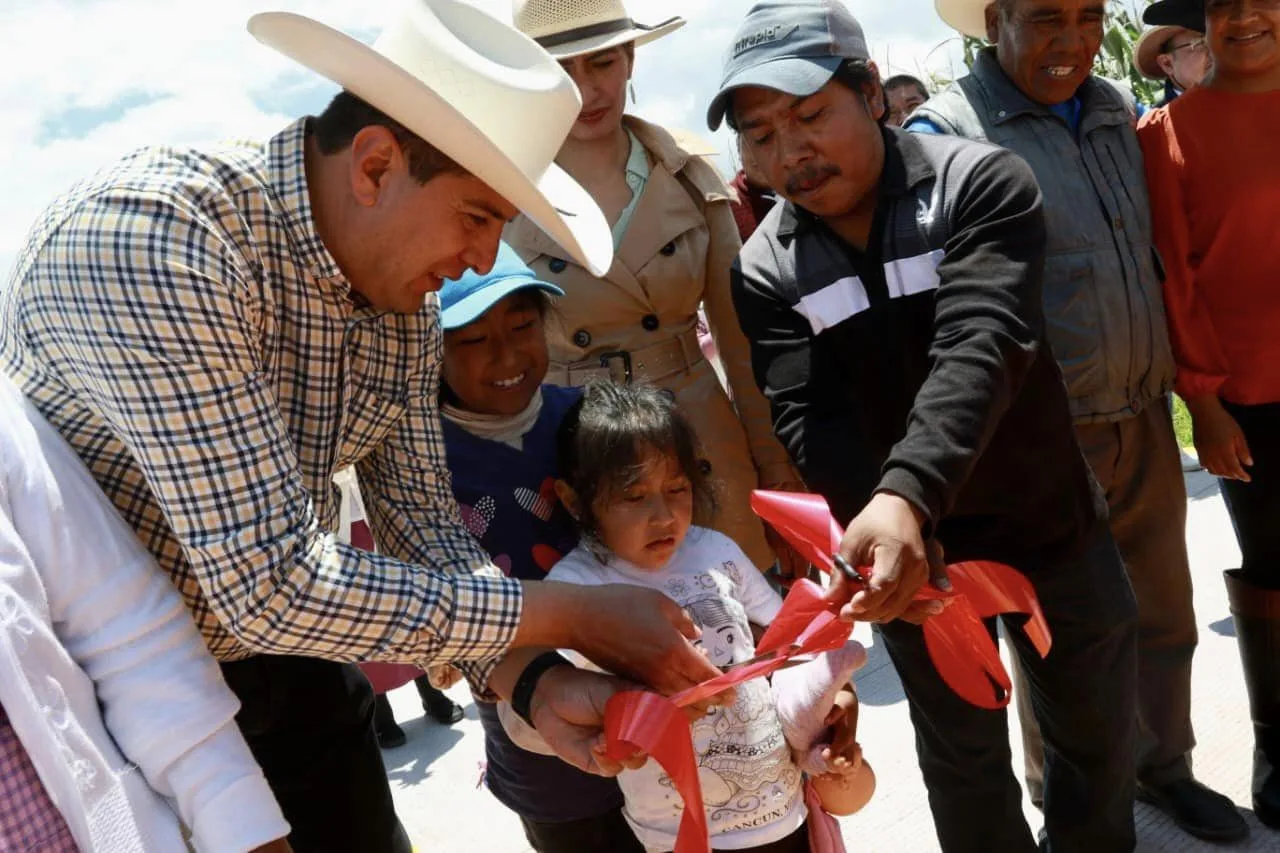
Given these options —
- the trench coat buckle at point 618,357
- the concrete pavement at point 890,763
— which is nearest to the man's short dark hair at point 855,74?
the trench coat buckle at point 618,357

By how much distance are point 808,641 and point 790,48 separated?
4.10 feet

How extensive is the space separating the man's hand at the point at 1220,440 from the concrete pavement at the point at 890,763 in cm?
91

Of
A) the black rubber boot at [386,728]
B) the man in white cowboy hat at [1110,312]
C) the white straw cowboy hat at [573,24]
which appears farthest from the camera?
the black rubber boot at [386,728]

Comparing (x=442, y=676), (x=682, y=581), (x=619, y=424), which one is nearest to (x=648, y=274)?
(x=619, y=424)

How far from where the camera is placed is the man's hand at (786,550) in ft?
11.1

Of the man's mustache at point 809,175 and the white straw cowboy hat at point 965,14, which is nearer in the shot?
the man's mustache at point 809,175

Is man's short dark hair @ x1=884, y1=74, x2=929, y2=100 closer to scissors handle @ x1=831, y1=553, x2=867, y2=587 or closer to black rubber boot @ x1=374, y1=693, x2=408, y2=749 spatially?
black rubber boot @ x1=374, y1=693, x2=408, y2=749

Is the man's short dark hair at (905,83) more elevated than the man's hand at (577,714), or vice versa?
the man's short dark hair at (905,83)

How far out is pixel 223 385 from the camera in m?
1.73

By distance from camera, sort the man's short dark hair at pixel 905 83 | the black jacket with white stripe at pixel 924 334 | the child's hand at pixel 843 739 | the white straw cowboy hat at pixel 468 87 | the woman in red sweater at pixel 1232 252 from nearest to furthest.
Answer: the white straw cowboy hat at pixel 468 87
the child's hand at pixel 843 739
the black jacket with white stripe at pixel 924 334
the woman in red sweater at pixel 1232 252
the man's short dark hair at pixel 905 83

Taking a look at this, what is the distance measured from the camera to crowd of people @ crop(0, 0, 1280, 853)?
5.57 feet

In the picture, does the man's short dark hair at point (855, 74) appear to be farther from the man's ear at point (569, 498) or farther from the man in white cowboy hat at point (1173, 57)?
the man in white cowboy hat at point (1173, 57)

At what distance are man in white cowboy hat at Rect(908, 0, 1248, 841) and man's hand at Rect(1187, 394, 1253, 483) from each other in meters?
0.08

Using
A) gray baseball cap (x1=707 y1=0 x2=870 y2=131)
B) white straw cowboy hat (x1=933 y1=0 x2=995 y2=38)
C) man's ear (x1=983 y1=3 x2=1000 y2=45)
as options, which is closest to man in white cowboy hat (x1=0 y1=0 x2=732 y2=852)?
gray baseball cap (x1=707 y1=0 x2=870 y2=131)
